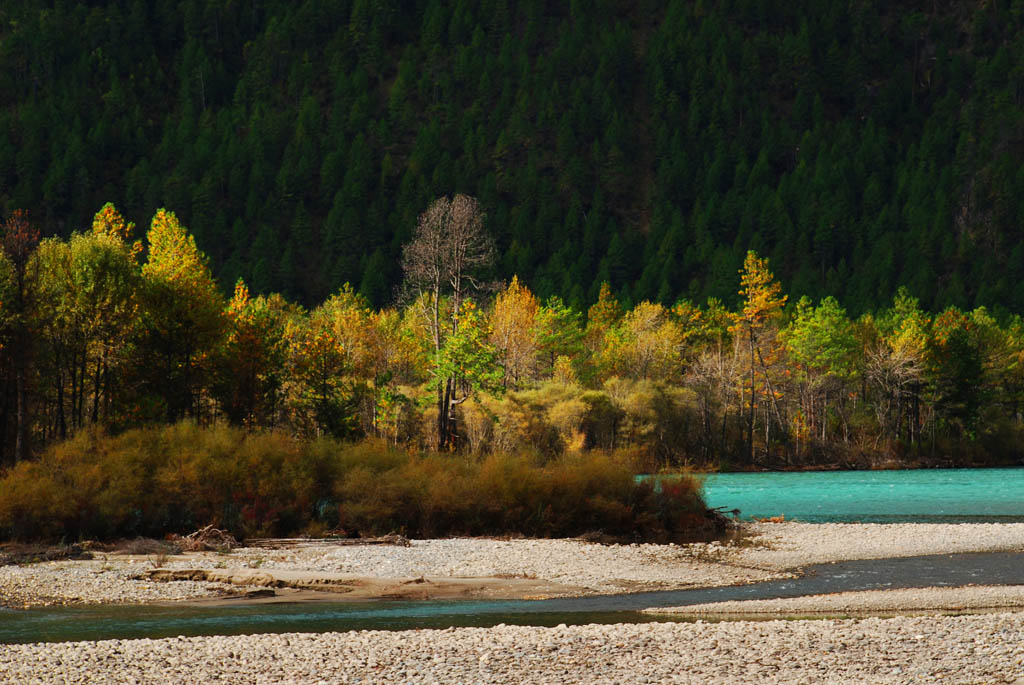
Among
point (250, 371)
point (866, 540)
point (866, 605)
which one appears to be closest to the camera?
point (866, 605)

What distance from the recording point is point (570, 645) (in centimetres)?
2114

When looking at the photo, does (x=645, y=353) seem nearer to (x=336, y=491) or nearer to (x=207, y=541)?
(x=336, y=491)

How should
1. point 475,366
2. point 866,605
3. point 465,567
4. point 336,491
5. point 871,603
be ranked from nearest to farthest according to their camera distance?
point 866,605 → point 871,603 → point 465,567 → point 336,491 → point 475,366

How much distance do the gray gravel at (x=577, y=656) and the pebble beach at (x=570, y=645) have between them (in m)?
0.04

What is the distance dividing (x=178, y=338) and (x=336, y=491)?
628 inches

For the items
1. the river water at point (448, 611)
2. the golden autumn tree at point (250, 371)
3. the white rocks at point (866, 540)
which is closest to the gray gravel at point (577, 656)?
the river water at point (448, 611)

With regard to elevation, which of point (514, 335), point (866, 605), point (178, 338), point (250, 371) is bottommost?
point (866, 605)

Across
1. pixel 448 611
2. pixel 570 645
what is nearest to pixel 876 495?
pixel 448 611

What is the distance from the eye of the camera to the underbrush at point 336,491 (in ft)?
129

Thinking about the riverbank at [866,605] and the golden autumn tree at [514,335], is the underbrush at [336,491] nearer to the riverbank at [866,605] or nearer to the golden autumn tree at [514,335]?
the riverbank at [866,605]

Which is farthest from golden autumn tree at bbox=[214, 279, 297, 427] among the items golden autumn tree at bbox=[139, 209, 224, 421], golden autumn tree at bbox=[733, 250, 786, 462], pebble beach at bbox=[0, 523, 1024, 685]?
golden autumn tree at bbox=[733, 250, 786, 462]

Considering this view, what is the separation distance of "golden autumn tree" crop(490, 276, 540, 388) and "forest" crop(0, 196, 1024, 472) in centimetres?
27

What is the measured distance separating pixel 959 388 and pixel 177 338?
82698 mm

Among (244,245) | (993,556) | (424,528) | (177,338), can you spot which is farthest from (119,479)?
(244,245)
